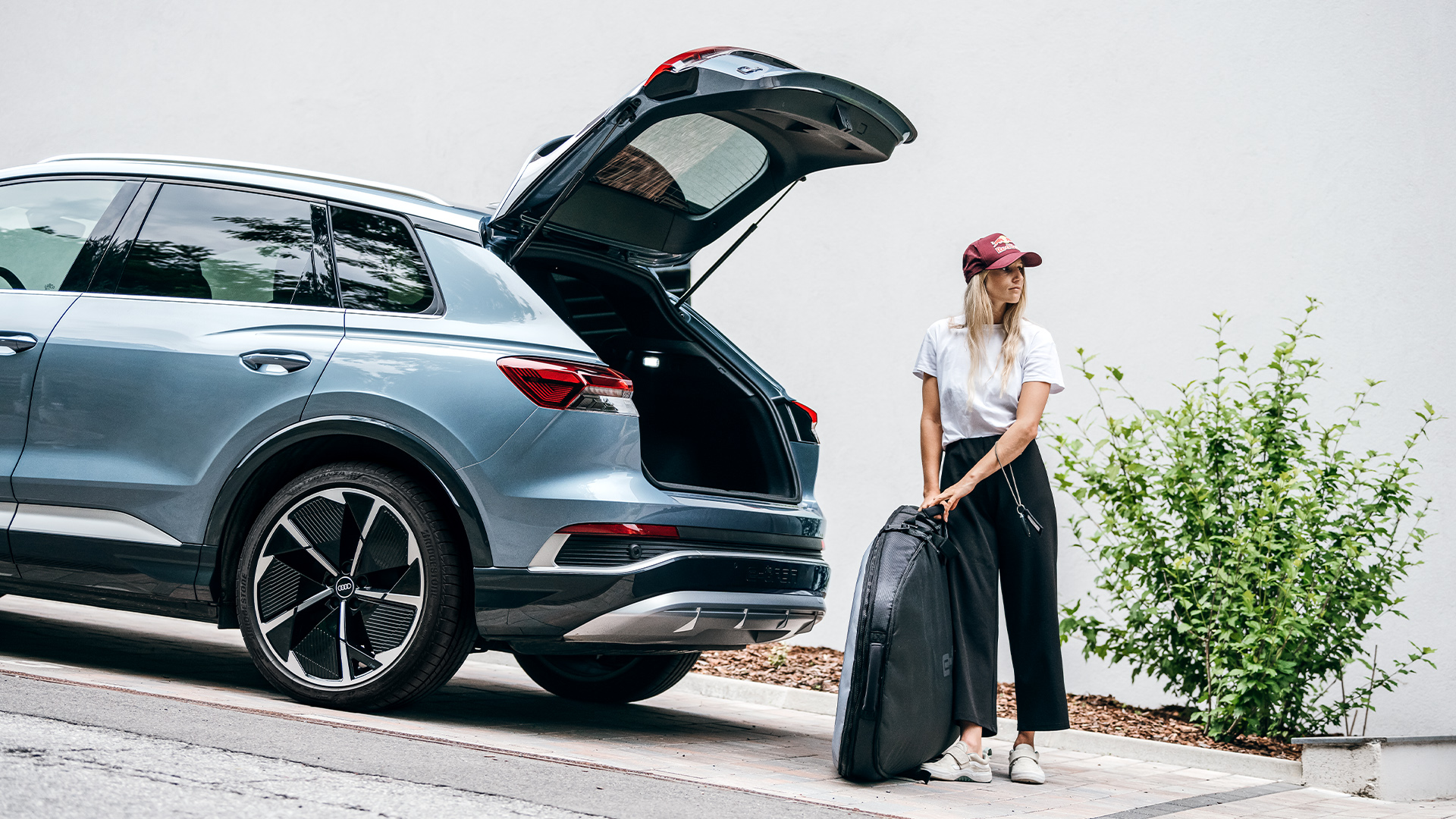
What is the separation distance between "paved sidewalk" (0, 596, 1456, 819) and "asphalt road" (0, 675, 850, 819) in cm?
22

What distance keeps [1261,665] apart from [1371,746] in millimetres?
600

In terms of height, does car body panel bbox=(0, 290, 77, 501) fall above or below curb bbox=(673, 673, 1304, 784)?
above

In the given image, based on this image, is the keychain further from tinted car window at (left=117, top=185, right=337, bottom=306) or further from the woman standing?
tinted car window at (left=117, top=185, right=337, bottom=306)

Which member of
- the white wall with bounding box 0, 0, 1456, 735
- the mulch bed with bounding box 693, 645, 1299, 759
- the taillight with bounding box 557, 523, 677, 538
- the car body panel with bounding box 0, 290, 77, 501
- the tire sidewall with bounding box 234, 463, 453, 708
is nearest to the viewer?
the taillight with bounding box 557, 523, 677, 538

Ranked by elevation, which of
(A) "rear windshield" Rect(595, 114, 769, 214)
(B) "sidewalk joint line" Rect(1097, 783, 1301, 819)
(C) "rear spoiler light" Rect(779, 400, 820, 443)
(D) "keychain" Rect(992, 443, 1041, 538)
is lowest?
(B) "sidewalk joint line" Rect(1097, 783, 1301, 819)

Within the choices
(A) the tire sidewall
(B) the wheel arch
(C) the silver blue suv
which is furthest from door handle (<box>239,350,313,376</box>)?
(A) the tire sidewall

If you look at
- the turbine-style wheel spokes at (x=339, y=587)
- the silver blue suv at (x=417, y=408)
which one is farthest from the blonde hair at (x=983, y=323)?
the turbine-style wheel spokes at (x=339, y=587)

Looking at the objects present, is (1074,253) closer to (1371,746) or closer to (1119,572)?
(1119,572)

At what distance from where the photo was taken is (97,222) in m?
4.91

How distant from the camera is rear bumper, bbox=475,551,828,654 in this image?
4.13 meters

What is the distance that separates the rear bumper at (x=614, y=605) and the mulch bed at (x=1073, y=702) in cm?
162

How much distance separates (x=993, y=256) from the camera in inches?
176

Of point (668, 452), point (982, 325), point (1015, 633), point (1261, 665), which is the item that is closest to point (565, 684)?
point (668, 452)

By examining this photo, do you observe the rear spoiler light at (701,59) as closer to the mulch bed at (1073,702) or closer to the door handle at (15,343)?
the door handle at (15,343)
